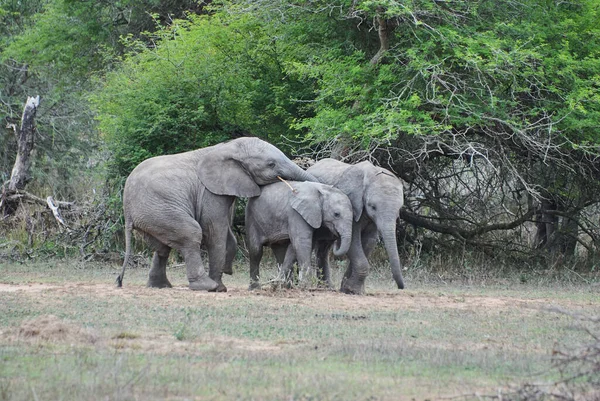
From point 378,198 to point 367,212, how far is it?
36 centimetres

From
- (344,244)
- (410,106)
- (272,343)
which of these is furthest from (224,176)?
(272,343)

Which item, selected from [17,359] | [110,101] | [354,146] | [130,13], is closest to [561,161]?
[354,146]

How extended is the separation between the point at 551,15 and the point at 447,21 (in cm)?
224

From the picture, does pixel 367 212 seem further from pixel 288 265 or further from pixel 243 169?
pixel 243 169

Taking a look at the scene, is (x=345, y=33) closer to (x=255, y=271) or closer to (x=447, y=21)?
(x=447, y=21)

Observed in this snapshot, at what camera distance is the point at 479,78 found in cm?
1786

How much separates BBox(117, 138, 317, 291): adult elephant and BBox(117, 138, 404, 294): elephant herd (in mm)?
14

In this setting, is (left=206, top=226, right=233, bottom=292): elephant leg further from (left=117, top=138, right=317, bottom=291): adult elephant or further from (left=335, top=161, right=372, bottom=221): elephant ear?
(left=335, top=161, right=372, bottom=221): elephant ear

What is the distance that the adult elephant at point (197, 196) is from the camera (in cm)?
1470

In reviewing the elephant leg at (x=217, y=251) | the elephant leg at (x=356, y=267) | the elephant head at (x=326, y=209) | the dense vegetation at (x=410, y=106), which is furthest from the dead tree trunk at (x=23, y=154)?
the elephant leg at (x=356, y=267)

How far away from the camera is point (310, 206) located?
1450cm

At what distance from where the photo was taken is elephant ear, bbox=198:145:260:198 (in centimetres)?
1498

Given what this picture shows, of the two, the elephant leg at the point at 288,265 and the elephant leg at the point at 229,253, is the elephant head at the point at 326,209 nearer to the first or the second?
the elephant leg at the point at 288,265

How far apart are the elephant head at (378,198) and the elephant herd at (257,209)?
14 mm
